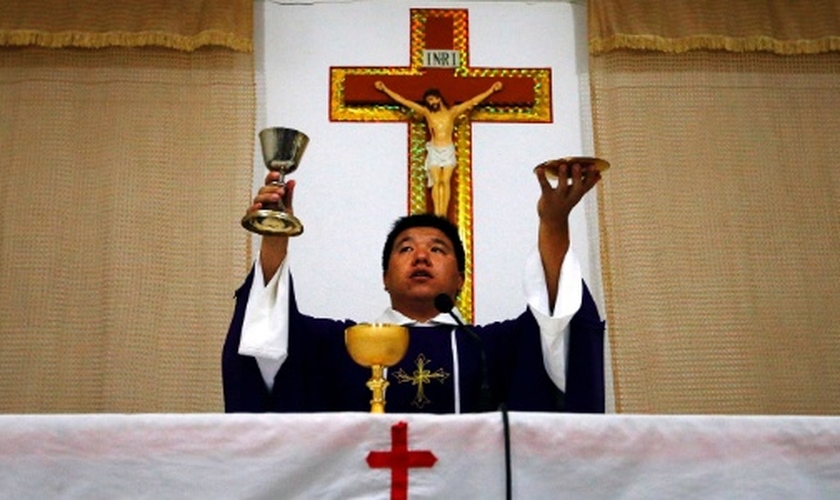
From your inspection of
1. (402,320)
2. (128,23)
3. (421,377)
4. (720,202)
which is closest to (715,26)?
(720,202)

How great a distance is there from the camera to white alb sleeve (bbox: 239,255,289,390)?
8.14ft

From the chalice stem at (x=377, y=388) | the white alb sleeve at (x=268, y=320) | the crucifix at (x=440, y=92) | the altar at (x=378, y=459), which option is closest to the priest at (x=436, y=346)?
the white alb sleeve at (x=268, y=320)

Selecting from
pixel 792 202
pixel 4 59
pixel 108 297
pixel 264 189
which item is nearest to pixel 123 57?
pixel 4 59

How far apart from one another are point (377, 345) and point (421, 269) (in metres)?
0.84

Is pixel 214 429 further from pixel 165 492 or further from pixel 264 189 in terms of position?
pixel 264 189

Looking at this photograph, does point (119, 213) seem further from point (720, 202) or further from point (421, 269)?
point (720, 202)

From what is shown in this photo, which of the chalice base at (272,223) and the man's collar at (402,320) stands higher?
the chalice base at (272,223)

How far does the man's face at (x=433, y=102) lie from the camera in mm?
3998

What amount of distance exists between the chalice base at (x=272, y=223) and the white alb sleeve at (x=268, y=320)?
0.19 meters

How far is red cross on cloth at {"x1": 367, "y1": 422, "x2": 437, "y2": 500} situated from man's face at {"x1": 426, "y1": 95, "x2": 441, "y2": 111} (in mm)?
2583

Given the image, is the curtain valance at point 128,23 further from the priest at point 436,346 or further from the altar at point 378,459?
the altar at point 378,459

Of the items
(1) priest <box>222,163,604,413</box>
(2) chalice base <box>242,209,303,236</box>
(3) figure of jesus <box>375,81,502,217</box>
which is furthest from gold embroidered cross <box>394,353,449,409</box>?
(3) figure of jesus <box>375,81,502,217</box>

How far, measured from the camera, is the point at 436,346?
283 cm

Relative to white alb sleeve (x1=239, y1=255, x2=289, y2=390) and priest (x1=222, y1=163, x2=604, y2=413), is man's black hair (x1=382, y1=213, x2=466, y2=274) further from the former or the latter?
white alb sleeve (x1=239, y1=255, x2=289, y2=390)
